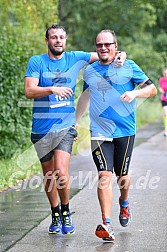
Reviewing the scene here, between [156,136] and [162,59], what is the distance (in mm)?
8096

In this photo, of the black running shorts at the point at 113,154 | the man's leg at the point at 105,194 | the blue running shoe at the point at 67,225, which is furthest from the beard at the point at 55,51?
the blue running shoe at the point at 67,225

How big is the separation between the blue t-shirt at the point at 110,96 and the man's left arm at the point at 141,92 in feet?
0.22

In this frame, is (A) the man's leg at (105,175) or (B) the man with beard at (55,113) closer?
(A) the man's leg at (105,175)

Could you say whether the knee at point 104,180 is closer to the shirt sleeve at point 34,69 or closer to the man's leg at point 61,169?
the man's leg at point 61,169

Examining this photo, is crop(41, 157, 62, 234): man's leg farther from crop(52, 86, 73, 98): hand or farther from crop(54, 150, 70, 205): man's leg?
crop(52, 86, 73, 98): hand

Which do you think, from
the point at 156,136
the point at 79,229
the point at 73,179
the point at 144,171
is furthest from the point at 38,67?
the point at 156,136

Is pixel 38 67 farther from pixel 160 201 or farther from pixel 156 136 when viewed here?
pixel 156 136

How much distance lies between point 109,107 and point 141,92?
0.36 metres

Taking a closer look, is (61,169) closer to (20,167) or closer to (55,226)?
(55,226)

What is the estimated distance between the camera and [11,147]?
14.0 m

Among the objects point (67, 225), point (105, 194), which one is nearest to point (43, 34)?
point (67, 225)

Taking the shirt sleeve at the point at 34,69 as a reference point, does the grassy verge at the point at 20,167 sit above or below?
below

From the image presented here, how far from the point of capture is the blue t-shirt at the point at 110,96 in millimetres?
7730

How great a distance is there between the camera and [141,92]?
25.1 feet
